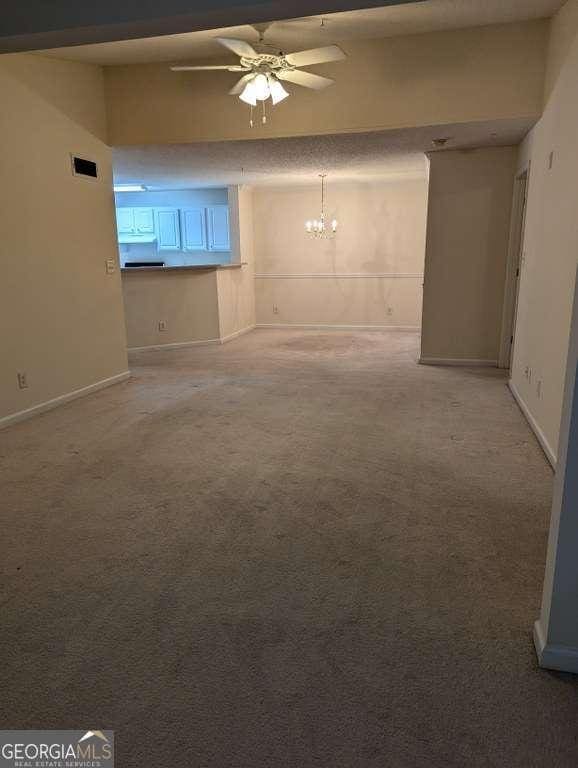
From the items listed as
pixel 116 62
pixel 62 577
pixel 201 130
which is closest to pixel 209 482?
pixel 62 577

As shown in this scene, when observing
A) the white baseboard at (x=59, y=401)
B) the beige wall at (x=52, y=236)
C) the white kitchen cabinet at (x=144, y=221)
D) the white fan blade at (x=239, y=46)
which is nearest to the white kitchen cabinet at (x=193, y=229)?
the white kitchen cabinet at (x=144, y=221)

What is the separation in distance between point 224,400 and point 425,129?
→ 2.93 meters

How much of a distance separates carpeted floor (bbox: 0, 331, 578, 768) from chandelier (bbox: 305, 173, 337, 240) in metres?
5.16

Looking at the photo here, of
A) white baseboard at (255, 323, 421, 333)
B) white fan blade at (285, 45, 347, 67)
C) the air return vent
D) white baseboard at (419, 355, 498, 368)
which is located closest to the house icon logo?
white fan blade at (285, 45, 347, 67)

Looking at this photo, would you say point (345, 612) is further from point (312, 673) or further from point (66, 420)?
point (66, 420)

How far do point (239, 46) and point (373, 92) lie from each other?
1.43 metres

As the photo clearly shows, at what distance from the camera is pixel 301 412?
159 inches

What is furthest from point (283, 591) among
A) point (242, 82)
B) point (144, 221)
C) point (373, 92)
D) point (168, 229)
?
point (144, 221)

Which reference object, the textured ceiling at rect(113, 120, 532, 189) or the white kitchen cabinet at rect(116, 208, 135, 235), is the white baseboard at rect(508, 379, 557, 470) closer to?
the textured ceiling at rect(113, 120, 532, 189)

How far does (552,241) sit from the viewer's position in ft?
10.7

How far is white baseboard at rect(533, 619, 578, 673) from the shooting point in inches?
57.3

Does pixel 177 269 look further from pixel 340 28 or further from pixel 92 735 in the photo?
pixel 92 735

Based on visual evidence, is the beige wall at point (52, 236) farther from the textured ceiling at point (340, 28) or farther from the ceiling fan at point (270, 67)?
the ceiling fan at point (270, 67)

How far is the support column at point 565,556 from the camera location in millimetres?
1309
